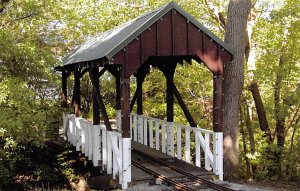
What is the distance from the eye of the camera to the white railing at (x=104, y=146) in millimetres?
8062

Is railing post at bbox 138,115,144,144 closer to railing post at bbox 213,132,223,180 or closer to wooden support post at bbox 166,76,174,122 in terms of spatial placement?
wooden support post at bbox 166,76,174,122

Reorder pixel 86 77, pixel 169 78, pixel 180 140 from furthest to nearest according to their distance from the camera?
pixel 86 77 → pixel 169 78 → pixel 180 140

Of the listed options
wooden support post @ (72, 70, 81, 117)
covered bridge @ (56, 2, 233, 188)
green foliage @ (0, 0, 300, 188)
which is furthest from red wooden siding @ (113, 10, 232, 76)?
wooden support post @ (72, 70, 81, 117)

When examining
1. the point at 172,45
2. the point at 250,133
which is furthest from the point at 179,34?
the point at 250,133

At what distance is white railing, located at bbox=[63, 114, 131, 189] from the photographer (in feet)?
26.5

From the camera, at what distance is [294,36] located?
14125 mm

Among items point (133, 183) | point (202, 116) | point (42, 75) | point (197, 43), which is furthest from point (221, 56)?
point (202, 116)

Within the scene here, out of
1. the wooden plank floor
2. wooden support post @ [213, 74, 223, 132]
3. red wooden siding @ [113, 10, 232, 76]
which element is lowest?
the wooden plank floor

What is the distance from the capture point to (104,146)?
9266mm

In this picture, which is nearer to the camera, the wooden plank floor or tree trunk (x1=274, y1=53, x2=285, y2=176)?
the wooden plank floor

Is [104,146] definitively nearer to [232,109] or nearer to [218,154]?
[218,154]

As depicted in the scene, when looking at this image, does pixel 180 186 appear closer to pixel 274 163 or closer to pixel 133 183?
pixel 133 183

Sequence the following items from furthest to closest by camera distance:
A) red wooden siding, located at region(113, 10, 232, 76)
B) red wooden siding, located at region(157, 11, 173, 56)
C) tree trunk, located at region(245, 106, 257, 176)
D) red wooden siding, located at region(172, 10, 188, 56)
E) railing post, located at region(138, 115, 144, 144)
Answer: tree trunk, located at region(245, 106, 257, 176) < railing post, located at region(138, 115, 144, 144) < red wooden siding, located at region(172, 10, 188, 56) < red wooden siding, located at region(157, 11, 173, 56) < red wooden siding, located at region(113, 10, 232, 76)

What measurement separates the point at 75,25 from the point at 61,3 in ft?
4.88
